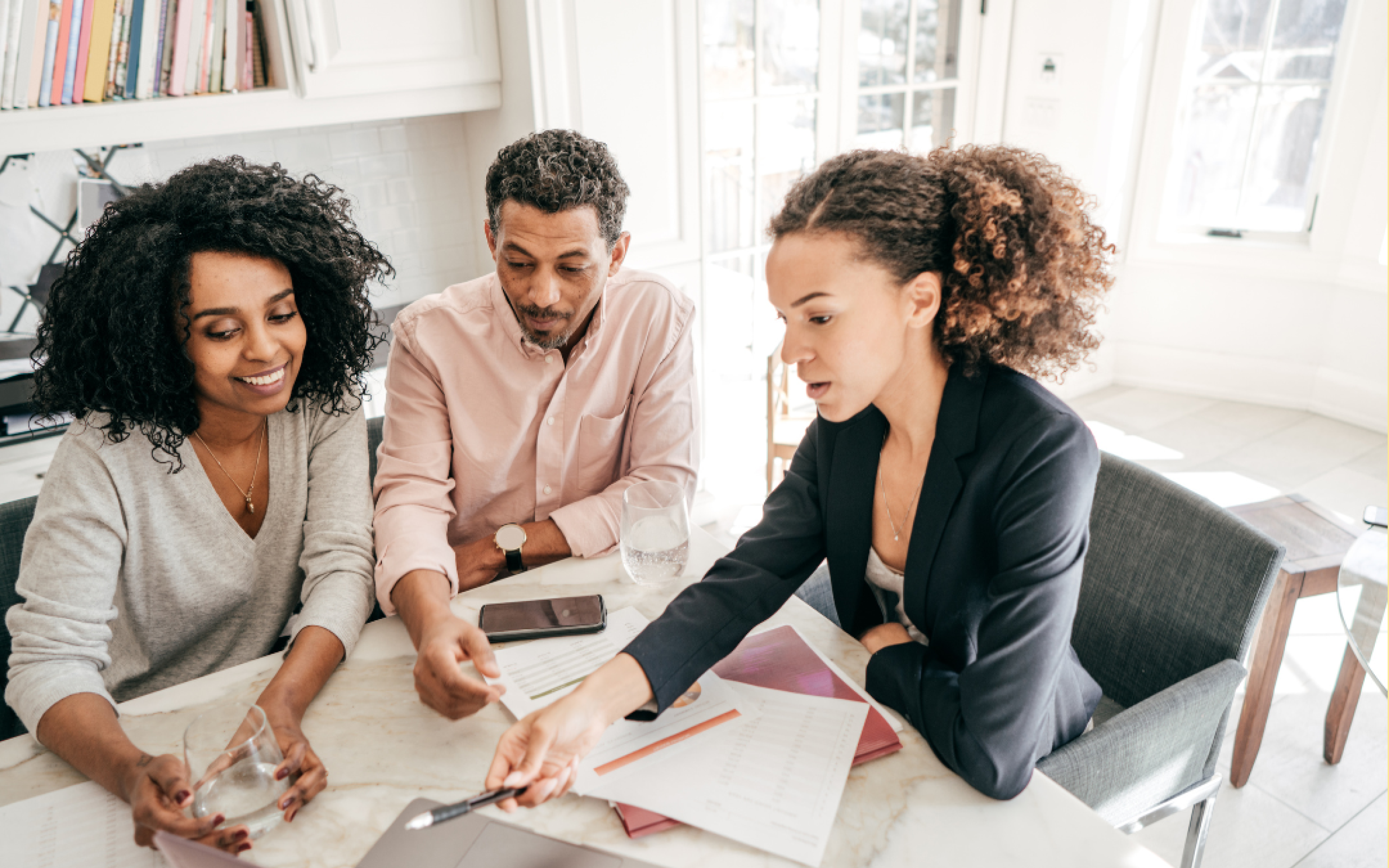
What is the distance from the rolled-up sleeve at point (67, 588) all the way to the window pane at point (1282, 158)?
435 centimetres

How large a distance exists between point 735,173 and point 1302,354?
265cm

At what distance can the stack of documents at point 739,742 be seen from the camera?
0.93 metres

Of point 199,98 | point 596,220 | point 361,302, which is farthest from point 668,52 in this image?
point 361,302

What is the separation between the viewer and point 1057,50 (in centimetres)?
372

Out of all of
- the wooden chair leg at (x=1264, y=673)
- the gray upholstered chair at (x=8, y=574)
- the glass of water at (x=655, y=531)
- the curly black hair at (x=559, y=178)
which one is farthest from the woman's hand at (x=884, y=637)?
the gray upholstered chair at (x=8, y=574)

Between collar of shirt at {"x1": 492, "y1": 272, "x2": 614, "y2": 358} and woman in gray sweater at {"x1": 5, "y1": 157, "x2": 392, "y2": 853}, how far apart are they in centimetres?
24

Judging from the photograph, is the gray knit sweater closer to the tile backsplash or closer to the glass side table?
the tile backsplash

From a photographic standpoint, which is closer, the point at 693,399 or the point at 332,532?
the point at 332,532

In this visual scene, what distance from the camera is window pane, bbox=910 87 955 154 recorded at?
3723mm

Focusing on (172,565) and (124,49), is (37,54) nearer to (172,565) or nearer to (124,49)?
(124,49)

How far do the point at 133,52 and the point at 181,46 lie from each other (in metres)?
0.10

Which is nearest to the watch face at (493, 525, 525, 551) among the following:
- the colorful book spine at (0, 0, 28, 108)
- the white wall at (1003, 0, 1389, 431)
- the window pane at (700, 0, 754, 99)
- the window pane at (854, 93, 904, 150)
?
the colorful book spine at (0, 0, 28, 108)

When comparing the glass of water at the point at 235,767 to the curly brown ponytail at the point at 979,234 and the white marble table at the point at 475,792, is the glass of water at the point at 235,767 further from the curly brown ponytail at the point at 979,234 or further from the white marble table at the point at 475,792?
the curly brown ponytail at the point at 979,234

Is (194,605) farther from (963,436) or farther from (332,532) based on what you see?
(963,436)
